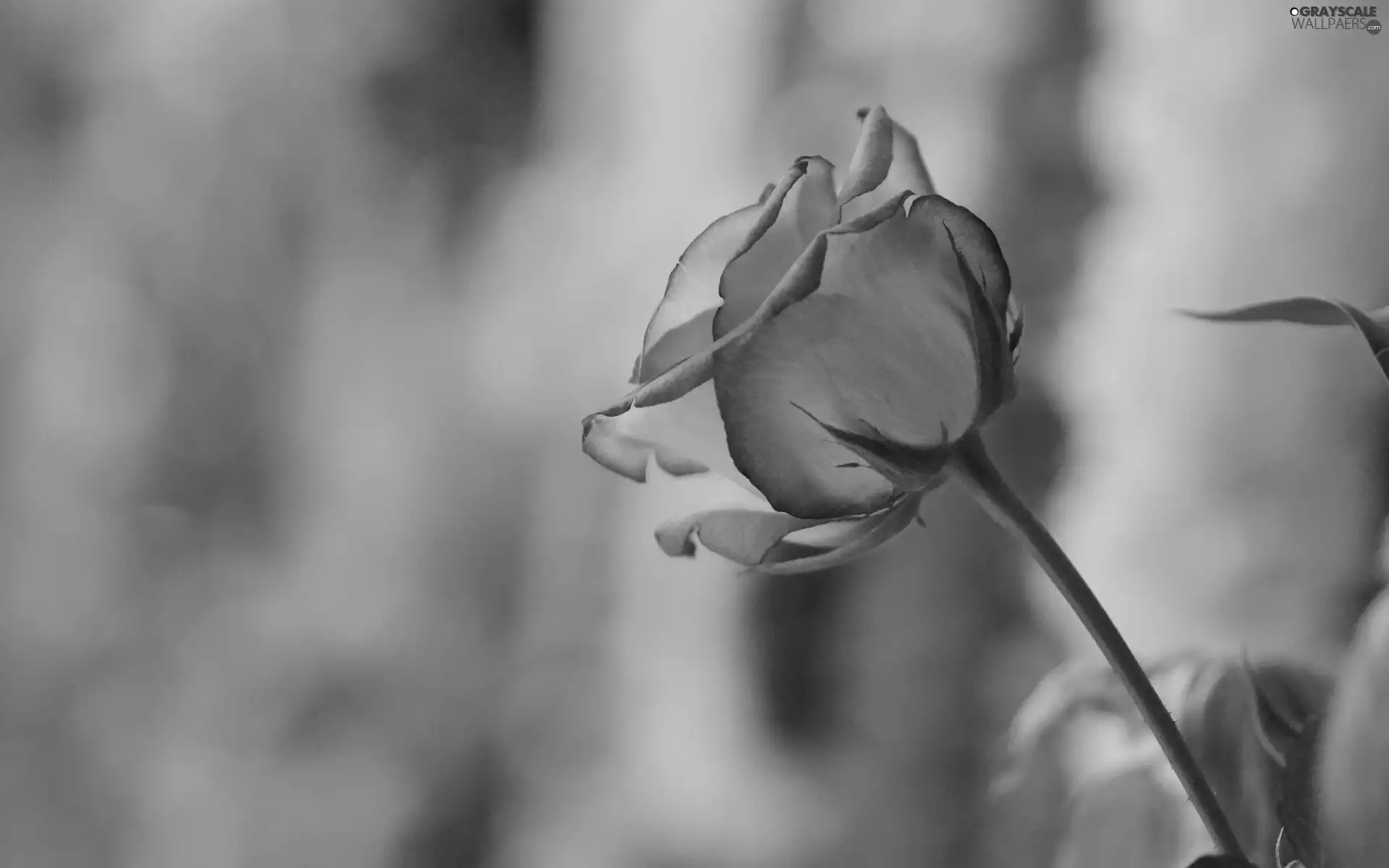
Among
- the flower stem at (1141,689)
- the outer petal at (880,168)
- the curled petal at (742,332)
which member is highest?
the outer petal at (880,168)

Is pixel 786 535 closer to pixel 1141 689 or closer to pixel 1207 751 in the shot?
pixel 1141 689

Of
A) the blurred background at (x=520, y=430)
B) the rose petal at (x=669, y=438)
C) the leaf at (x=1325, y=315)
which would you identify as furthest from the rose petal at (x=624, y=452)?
the blurred background at (x=520, y=430)

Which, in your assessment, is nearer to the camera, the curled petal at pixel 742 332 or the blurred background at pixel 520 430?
the curled petal at pixel 742 332

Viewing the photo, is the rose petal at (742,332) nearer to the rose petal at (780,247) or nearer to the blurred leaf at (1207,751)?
the rose petal at (780,247)

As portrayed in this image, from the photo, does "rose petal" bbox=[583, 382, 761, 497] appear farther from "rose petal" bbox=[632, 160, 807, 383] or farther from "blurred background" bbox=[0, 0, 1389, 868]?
"blurred background" bbox=[0, 0, 1389, 868]

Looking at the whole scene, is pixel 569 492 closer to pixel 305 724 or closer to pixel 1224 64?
pixel 305 724

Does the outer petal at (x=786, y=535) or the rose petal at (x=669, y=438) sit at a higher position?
the rose petal at (x=669, y=438)

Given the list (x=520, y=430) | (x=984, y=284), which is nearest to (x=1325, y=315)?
(x=984, y=284)
